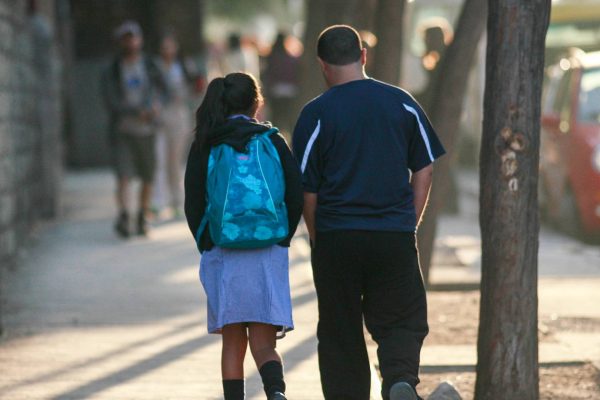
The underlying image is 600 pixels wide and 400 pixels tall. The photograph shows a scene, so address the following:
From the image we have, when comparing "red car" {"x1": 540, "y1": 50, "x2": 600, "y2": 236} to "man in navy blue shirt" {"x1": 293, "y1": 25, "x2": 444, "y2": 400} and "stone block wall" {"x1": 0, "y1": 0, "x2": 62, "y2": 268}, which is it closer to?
"stone block wall" {"x1": 0, "y1": 0, "x2": 62, "y2": 268}

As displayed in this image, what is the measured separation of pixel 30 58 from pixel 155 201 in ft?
7.48

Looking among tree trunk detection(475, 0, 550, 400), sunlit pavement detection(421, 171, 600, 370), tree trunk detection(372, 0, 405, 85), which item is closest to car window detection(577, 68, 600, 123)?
sunlit pavement detection(421, 171, 600, 370)

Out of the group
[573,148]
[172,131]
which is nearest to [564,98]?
[573,148]

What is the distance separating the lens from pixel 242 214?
5.90 metres

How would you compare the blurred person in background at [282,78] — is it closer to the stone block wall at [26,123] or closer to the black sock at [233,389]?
the stone block wall at [26,123]

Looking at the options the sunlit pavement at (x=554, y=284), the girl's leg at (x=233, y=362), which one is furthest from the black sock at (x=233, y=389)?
the sunlit pavement at (x=554, y=284)

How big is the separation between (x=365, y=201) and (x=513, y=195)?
0.84 m

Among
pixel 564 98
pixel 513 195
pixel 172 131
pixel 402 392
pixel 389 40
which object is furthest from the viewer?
pixel 172 131

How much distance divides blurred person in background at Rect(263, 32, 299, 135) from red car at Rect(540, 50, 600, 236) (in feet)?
17.9

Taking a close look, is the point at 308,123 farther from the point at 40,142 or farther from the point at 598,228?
the point at 40,142

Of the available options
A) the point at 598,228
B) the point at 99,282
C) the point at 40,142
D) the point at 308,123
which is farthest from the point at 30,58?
the point at 308,123

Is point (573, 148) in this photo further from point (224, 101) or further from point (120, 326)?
point (224, 101)

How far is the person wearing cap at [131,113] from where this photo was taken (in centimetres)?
1328

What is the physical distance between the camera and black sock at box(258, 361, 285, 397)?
608 centimetres
